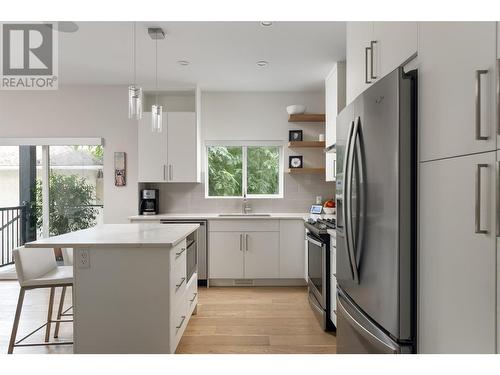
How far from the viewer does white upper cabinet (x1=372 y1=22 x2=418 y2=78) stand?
4.51 feet

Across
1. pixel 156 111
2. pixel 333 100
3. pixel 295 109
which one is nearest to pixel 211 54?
pixel 156 111

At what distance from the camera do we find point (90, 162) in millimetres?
4496

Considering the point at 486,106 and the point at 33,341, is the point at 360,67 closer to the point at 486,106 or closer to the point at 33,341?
the point at 486,106

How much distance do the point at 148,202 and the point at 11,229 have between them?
6.52 ft

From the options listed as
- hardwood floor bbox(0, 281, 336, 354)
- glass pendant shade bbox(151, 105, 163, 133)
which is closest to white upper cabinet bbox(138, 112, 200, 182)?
hardwood floor bbox(0, 281, 336, 354)

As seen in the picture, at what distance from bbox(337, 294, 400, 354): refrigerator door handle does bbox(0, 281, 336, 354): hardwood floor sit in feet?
2.44

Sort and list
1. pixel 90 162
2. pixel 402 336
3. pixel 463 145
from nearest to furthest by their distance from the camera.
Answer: pixel 463 145, pixel 402 336, pixel 90 162

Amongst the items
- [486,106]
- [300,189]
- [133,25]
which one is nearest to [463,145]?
[486,106]

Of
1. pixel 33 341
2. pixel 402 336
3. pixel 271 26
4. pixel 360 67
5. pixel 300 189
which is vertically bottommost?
pixel 33 341

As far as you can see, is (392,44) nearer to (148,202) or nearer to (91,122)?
(148,202)

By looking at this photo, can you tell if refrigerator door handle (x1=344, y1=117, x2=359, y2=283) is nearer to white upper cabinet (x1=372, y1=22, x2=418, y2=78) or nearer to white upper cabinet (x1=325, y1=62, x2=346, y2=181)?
white upper cabinet (x1=372, y1=22, x2=418, y2=78)

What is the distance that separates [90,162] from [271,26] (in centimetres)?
312

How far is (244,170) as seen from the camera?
190 inches

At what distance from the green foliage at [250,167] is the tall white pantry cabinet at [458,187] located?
356cm
